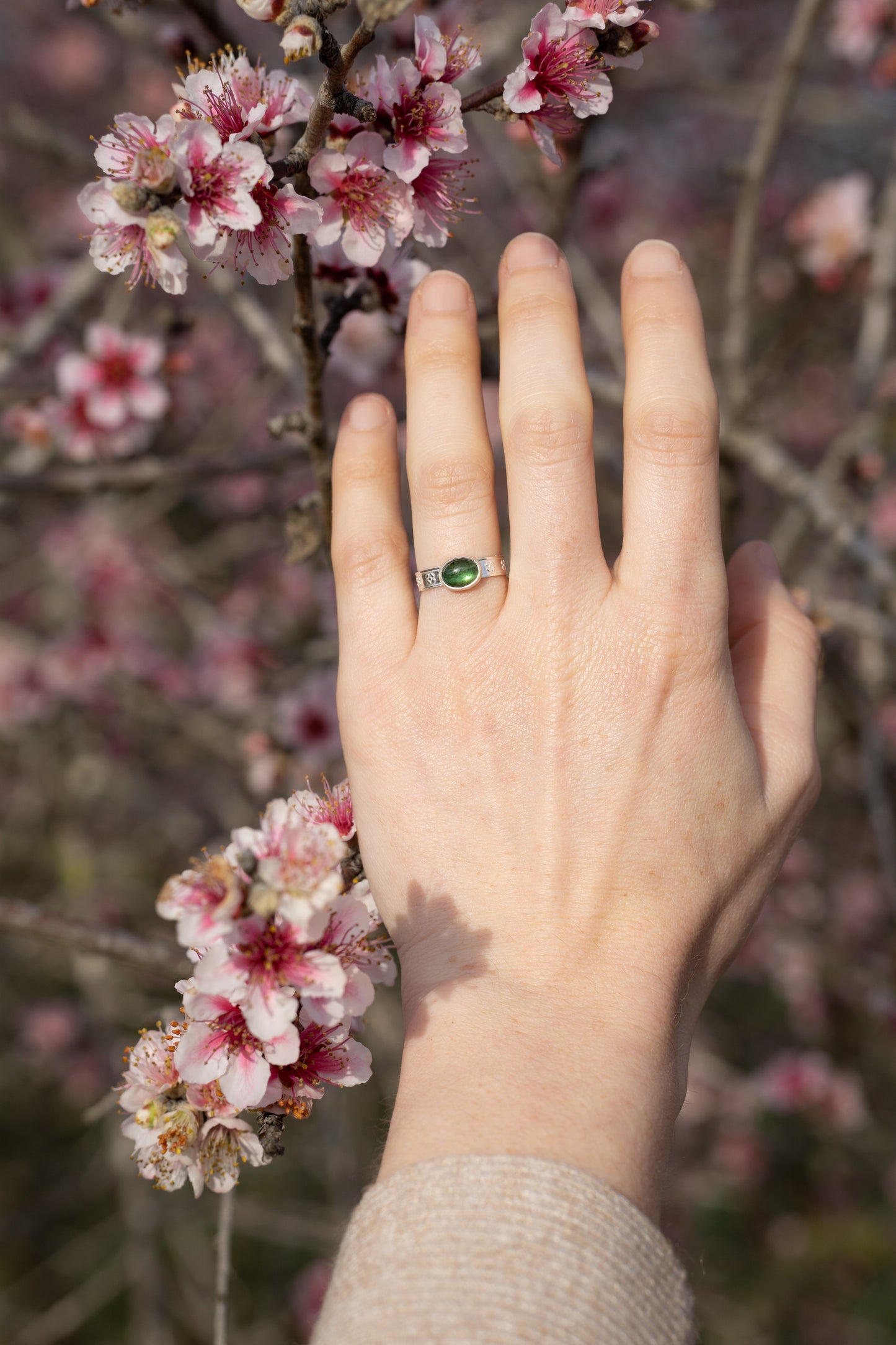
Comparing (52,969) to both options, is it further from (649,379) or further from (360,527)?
(649,379)

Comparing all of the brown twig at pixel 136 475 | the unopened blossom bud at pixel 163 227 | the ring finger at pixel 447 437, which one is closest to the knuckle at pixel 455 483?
the ring finger at pixel 447 437

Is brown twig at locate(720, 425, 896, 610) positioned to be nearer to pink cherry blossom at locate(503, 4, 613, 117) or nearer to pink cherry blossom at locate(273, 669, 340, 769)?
pink cherry blossom at locate(503, 4, 613, 117)

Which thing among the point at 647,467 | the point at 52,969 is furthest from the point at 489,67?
the point at 52,969

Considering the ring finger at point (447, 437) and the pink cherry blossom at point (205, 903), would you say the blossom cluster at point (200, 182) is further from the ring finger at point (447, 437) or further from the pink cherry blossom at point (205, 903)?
the pink cherry blossom at point (205, 903)

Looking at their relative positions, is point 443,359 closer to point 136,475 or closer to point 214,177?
point 214,177

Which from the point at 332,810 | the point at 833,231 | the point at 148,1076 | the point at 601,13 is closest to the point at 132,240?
the point at 601,13
